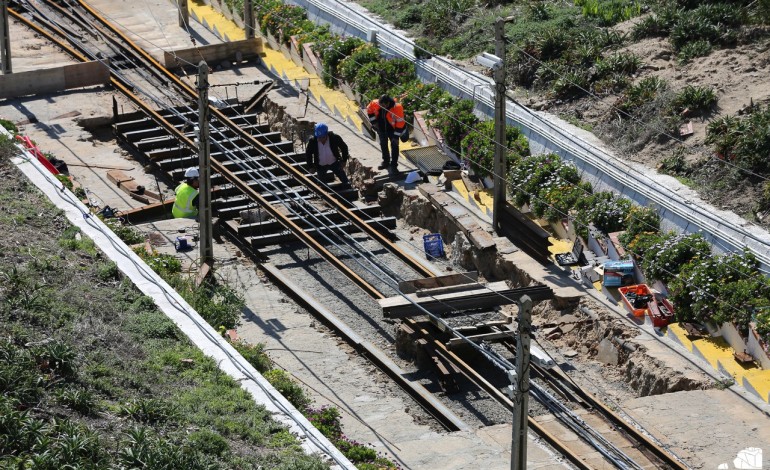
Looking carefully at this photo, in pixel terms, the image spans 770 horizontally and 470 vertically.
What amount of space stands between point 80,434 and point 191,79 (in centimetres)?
1767

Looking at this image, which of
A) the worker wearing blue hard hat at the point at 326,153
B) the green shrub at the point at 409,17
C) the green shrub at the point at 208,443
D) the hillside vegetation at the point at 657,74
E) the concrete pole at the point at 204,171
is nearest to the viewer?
the green shrub at the point at 208,443

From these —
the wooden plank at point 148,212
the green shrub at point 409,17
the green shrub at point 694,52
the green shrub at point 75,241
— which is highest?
the green shrub at point 694,52

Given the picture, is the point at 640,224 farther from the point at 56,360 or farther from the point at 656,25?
the point at 56,360

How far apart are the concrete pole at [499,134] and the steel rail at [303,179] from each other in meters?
1.69

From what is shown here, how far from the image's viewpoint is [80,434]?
16.6 meters

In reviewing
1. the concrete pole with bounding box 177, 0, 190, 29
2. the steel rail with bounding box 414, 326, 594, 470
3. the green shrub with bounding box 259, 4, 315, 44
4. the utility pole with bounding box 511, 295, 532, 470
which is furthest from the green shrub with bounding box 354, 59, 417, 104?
the utility pole with bounding box 511, 295, 532, 470

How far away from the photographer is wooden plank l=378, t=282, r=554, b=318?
22.3 m

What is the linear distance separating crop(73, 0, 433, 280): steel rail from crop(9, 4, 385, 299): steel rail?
2.76 feet

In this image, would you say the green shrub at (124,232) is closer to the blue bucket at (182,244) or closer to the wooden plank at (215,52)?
the blue bucket at (182,244)

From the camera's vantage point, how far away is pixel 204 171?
939 inches

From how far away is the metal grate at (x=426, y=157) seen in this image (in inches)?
1136

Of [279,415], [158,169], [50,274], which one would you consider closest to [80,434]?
[279,415]

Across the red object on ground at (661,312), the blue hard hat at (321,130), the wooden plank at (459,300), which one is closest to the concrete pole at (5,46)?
the blue hard hat at (321,130)

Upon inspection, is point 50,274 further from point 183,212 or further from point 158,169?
point 158,169
